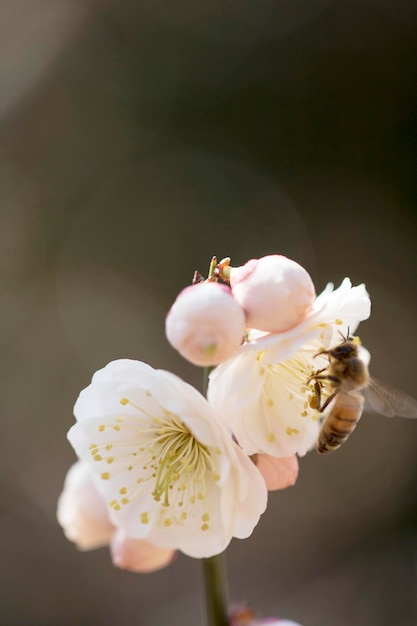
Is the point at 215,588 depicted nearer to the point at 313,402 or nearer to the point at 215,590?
the point at 215,590

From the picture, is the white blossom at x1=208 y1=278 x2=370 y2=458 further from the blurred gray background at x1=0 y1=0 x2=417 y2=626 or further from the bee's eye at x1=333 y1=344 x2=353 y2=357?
the blurred gray background at x1=0 y1=0 x2=417 y2=626

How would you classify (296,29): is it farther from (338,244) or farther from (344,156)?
(338,244)

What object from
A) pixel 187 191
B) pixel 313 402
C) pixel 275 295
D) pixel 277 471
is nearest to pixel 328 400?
pixel 313 402

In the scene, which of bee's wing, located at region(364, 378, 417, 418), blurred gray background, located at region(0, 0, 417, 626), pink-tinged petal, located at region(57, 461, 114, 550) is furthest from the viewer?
blurred gray background, located at region(0, 0, 417, 626)

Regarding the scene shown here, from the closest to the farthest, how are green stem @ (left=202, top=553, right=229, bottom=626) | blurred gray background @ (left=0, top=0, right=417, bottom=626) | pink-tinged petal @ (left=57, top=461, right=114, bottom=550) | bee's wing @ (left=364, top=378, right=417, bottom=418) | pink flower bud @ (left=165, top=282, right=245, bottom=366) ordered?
pink flower bud @ (left=165, top=282, right=245, bottom=366) → green stem @ (left=202, top=553, right=229, bottom=626) → bee's wing @ (left=364, top=378, right=417, bottom=418) → pink-tinged petal @ (left=57, top=461, right=114, bottom=550) → blurred gray background @ (left=0, top=0, right=417, bottom=626)

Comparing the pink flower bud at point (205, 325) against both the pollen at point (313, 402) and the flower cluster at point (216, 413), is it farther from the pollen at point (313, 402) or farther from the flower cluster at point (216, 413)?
the pollen at point (313, 402)

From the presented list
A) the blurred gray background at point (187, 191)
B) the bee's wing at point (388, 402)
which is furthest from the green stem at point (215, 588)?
the blurred gray background at point (187, 191)

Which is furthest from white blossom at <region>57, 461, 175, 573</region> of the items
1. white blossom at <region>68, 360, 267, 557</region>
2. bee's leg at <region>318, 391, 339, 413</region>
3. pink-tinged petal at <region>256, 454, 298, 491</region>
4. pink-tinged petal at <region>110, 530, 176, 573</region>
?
bee's leg at <region>318, 391, 339, 413</region>

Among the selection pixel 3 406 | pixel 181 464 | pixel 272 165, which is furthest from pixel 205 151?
pixel 181 464
